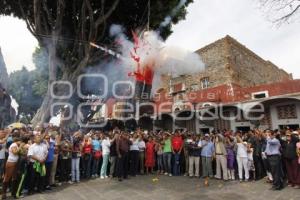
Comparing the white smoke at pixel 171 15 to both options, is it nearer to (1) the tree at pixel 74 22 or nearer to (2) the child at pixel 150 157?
(1) the tree at pixel 74 22

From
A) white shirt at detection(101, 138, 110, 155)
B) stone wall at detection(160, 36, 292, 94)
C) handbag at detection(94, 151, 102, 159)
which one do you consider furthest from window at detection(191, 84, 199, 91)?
handbag at detection(94, 151, 102, 159)

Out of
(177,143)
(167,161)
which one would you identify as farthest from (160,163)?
(177,143)

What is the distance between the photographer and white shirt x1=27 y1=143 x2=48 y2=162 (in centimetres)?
774

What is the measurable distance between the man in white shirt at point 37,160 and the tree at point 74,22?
17.2 feet

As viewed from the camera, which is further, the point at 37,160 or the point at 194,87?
the point at 194,87

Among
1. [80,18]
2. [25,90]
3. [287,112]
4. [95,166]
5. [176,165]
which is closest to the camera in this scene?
[95,166]

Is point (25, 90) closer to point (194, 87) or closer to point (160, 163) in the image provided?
point (194, 87)

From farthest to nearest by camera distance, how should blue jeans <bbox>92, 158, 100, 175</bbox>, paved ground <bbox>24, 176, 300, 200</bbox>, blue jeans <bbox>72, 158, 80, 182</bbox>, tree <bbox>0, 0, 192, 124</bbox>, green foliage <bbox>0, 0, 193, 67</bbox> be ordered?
green foliage <bbox>0, 0, 193, 67</bbox> → tree <bbox>0, 0, 192, 124</bbox> → blue jeans <bbox>92, 158, 100, 175</bbox> → blue jeans <bbox>72, 158, 80, 182</bbox> → paved ground <bbox>24, 176, 300, 200</bbox>

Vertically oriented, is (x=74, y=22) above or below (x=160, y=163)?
above

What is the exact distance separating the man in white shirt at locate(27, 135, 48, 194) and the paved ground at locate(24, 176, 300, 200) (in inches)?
16.0

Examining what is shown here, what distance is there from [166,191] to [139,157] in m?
3.35

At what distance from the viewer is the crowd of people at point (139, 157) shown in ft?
25.5

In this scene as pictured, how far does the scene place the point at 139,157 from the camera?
11211mm

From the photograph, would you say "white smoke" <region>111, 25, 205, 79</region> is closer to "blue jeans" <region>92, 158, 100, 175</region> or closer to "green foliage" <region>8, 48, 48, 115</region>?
"blue jeans" <region>92, 158, 100, 175</region>
